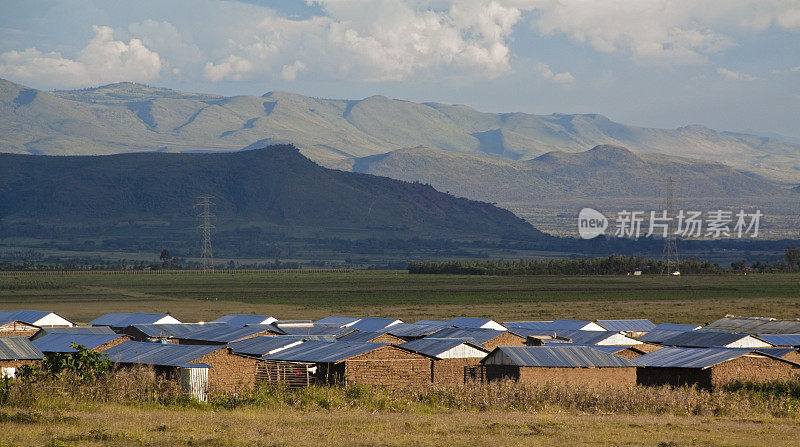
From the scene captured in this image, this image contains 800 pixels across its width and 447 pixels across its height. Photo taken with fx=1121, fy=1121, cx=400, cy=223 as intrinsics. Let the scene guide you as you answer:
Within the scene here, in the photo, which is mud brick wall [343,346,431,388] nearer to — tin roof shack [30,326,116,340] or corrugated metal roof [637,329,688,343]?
corrugated metal roof [637,329,688,343]

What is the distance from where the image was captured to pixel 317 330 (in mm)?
48312

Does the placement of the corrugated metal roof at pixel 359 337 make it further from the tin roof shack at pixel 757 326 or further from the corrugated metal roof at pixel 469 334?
the tin roof shack at pixel 757 326

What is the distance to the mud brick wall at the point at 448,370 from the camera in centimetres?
3550

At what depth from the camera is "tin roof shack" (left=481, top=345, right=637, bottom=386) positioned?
110 feet

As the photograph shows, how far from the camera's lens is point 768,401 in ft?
100

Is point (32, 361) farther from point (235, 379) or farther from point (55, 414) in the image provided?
point (55, 414)

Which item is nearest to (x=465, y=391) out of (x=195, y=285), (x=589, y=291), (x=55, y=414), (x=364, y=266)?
(x=55, y=414)

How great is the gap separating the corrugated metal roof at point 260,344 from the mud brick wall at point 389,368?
A: 434 centimetres

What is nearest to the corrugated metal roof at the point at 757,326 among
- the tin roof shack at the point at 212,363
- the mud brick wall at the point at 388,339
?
the mud brick wall at the point at 388,339

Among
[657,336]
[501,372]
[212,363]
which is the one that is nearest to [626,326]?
[657,336]

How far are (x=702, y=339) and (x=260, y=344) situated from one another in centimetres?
1728

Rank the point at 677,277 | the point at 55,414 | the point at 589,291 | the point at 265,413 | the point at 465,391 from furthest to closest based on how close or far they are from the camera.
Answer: the point at 677,277 → the point at 589,291 → the point at 465,391 → the point at 265,413 → the point at 55,414

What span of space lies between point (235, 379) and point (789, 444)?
1633 cm

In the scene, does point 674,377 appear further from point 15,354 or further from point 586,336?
point 15,354
